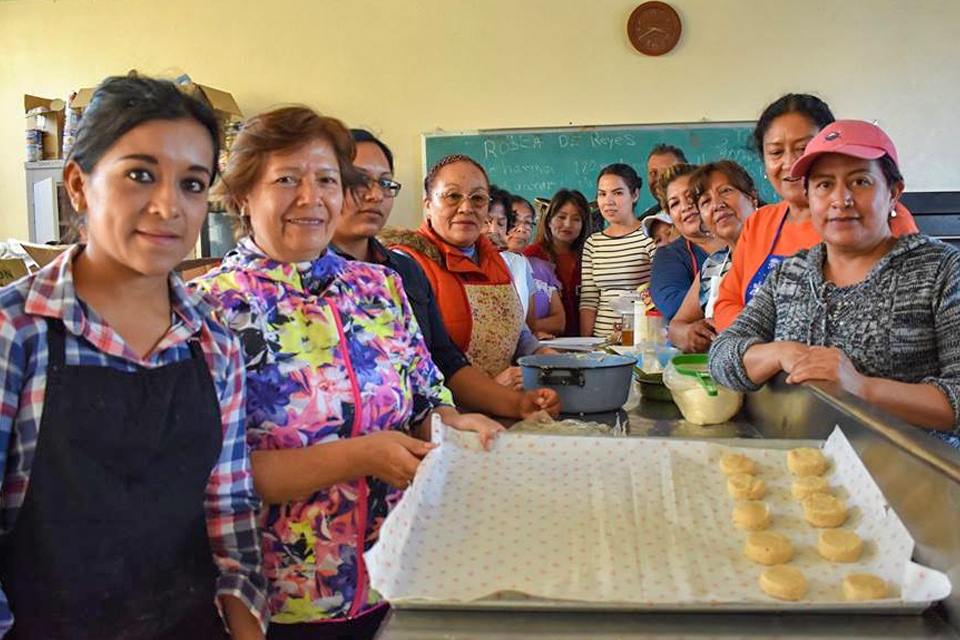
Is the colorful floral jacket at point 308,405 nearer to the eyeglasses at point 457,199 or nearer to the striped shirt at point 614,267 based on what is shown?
the eyeglasses at point 457,199

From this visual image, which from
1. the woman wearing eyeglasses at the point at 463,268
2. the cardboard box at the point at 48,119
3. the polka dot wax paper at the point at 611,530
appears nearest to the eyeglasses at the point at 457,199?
the woman wearing eyeglasses at the point at 463,268

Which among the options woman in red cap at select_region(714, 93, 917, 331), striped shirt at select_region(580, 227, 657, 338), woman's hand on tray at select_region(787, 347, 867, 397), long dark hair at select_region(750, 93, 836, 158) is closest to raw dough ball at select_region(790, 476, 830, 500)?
woman's hand on tray at select_region(787, 347, 867, 397)

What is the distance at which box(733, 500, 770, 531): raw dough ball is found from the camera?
965mm

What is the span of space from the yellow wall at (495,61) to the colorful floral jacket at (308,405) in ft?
13.1

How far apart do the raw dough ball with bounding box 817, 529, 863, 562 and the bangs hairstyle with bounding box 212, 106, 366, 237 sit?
948mm

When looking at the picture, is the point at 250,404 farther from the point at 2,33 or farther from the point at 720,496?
the point at 2,33

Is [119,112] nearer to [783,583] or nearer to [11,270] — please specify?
[783,583]

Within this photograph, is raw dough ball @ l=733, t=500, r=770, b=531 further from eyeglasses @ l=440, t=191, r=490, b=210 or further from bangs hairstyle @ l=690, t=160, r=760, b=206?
bangs hairstyle @ l=690, t=160, r=760, b=206

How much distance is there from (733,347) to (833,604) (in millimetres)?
915

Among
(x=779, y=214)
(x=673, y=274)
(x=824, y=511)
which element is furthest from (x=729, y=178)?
(x=824, y=511)

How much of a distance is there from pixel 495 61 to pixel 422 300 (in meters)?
3.62

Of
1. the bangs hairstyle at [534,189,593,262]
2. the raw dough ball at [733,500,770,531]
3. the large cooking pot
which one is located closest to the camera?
the raw dough ball at [733,500,770,531]

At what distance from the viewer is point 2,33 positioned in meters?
5.43

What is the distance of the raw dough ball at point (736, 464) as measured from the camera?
1.09 metres
